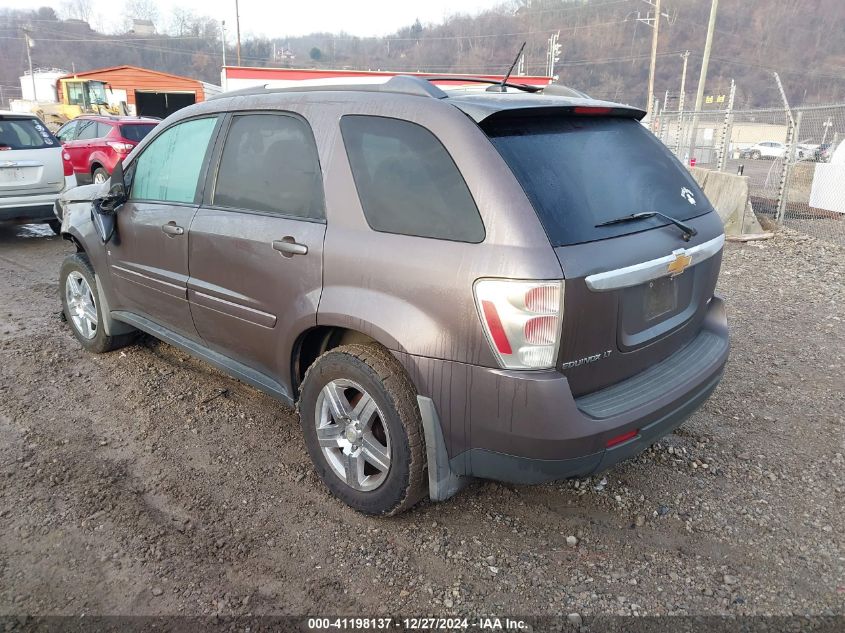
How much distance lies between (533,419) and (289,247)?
139 cm

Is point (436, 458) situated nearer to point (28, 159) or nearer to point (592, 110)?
point (592, 110)

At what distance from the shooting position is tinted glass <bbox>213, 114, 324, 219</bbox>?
118 inches

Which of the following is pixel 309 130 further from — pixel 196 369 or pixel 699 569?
pixel 699 569

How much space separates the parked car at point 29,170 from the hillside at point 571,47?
6192 centimetres

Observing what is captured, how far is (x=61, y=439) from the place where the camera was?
3.57 metres

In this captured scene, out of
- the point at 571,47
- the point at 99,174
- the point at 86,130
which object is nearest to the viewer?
the point at 99,174

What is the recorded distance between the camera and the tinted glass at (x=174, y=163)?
3.64 metres

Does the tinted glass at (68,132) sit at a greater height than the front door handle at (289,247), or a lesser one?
lesser

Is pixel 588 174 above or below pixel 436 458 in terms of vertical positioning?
above

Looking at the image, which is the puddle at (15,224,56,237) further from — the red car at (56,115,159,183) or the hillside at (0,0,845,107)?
the hillside at (0,0,845,107)

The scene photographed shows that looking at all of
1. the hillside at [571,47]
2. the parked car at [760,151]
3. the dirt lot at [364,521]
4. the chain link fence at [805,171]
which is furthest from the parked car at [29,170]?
the hillside at [571,47]

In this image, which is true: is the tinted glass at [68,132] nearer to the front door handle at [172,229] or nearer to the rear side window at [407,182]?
the front door handle at [172,229]

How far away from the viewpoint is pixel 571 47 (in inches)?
3231

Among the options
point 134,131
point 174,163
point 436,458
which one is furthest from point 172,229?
point 134,131
